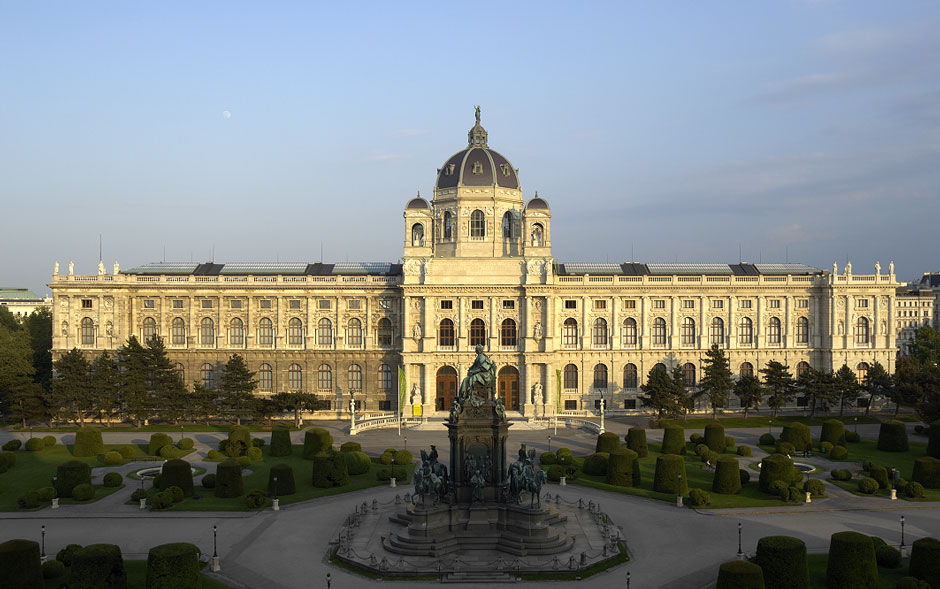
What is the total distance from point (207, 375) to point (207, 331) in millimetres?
4831

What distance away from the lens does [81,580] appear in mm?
34000

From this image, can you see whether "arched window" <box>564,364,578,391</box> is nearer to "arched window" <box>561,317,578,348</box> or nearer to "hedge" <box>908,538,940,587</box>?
"arched window" <box>561,317,578,348</box>

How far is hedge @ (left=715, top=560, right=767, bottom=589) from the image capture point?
107 ft

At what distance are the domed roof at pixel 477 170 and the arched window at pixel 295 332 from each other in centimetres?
2146

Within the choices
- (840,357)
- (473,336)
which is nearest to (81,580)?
(473,336)

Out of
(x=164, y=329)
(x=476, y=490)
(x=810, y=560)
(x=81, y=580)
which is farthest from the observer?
(x=164, y=329)

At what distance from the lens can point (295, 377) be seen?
8994 centimetres

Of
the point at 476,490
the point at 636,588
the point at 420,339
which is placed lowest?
the point at 636,588

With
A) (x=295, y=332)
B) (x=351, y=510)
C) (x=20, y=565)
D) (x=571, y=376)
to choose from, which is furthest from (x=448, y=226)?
(x=20, y=565)

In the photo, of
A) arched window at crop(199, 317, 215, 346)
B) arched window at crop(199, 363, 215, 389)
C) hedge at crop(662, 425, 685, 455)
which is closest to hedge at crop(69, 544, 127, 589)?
hedge at crop(662, 425, 685, 455)

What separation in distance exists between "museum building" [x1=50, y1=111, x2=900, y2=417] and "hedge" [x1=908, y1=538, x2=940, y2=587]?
52.8 m

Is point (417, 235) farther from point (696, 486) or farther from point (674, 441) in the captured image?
point (696, 486)

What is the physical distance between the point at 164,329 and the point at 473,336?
33607 mm

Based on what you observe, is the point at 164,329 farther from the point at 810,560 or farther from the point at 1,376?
the point at 810,560
